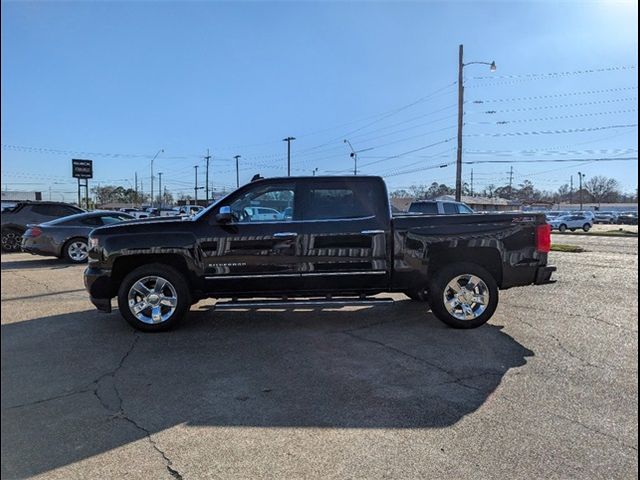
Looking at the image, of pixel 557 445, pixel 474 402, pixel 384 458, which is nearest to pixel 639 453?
pixel 557 445

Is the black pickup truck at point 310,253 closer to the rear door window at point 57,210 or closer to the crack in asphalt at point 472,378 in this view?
the crack in asphalt at point 472,378

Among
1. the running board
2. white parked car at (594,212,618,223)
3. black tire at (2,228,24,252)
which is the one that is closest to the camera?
the running board

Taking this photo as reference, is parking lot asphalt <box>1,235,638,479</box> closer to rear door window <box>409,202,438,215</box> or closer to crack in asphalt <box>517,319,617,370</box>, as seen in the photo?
crack in asphalt <box>517,319,617,370</box>

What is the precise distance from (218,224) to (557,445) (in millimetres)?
4164

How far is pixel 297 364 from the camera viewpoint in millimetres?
4621

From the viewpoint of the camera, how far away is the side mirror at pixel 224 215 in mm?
5676

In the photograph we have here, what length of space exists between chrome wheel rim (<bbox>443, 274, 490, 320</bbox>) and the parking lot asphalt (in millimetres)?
262

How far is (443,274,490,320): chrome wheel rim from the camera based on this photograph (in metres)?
5.91

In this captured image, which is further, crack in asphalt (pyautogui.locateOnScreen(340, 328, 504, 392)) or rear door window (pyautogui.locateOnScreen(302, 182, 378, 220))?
rear door window (pyautogui.locateOnScreen(302, 182, 378, 220))

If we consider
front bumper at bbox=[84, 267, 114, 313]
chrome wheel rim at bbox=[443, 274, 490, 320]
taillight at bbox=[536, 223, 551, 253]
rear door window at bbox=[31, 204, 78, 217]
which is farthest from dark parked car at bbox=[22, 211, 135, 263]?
taillight at bbox=[536, 223, 551, 253]

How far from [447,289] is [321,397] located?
2.66 meters

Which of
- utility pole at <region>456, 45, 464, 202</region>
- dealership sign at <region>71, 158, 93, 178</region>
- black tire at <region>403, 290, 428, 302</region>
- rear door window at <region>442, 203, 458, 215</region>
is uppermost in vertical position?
utility pole at <region>456, 45, 464, 202</region>

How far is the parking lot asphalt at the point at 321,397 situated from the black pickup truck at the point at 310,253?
45 cm

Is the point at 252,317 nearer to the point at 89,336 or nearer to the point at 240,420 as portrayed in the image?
the point at 89,336
